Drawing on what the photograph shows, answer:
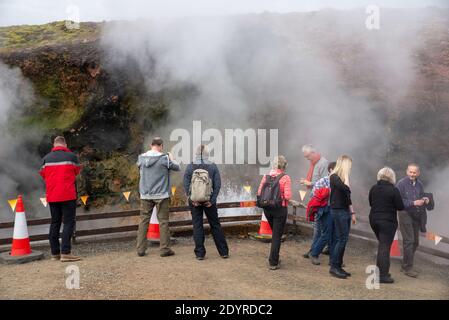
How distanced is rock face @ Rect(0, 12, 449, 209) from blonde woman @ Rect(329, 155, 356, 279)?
13.3 feet

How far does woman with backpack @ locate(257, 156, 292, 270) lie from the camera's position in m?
5.40

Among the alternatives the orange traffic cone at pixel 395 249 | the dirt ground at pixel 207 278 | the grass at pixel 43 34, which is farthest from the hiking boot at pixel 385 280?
the grass at pixel 43 34

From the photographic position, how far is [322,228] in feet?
19.1

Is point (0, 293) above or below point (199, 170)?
below

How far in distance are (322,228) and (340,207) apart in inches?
25.6

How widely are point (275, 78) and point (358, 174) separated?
2.99m

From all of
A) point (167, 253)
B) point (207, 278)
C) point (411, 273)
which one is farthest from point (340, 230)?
point (167, 253)

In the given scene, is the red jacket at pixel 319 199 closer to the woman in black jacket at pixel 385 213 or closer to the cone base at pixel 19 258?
the woman in black jacket at pixel 385 213

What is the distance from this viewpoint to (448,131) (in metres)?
8.45
